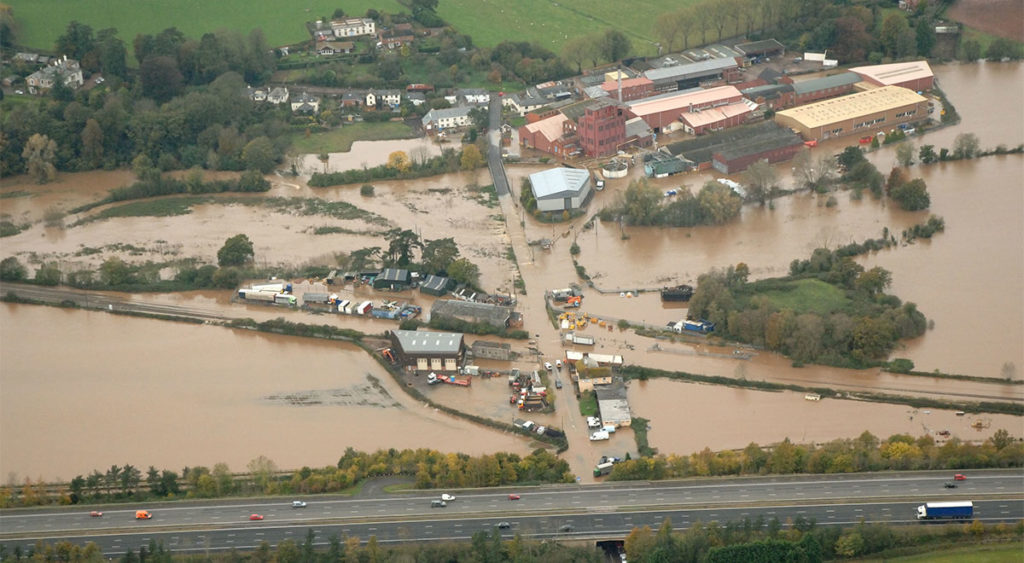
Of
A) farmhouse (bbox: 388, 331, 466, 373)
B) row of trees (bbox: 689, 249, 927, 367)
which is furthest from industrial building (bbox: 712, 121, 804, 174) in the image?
farmhouse (bbox: 388, 331, 466, 373)

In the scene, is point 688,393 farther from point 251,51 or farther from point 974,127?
point 251,51

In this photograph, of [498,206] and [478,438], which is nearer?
[478,438]

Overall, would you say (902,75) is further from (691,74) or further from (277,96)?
(277,96)

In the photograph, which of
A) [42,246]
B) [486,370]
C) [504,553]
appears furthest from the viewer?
[42,246]

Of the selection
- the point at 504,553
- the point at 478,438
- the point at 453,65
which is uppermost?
the point at 453,65

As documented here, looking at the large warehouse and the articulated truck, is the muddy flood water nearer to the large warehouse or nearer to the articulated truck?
the large warehouse

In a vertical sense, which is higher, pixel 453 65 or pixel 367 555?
pixel 453 65

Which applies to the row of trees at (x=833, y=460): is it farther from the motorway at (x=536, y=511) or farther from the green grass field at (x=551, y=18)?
the green grass field at (x=551, y=18)

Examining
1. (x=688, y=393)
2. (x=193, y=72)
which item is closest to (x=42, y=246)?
(x=193, y=72)
